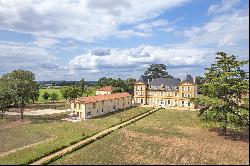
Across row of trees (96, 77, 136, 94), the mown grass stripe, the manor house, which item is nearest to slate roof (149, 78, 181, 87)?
the manor house

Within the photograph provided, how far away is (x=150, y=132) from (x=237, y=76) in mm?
17256

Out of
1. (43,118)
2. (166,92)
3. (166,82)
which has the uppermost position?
(166,82)

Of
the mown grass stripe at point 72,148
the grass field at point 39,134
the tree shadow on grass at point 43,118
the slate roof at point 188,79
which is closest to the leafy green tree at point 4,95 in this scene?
the grass field at point 39,134

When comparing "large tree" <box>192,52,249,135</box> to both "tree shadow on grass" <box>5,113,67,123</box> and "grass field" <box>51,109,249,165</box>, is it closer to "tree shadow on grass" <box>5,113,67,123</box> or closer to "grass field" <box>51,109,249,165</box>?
"grass field" <box>51,109,249,165</box>

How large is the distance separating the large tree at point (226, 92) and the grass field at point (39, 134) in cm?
2072

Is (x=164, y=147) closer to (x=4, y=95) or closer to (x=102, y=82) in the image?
(x=4, y=95)

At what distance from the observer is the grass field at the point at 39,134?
118 ft

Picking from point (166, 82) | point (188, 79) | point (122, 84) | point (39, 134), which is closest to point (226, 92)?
point (39, 134)

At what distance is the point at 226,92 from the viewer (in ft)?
145

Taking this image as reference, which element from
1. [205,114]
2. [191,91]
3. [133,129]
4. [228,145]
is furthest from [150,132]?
[191,91]

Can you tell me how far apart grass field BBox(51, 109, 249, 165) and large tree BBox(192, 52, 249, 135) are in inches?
115

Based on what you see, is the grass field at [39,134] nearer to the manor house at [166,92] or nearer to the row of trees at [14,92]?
the row of trees at [14,92]

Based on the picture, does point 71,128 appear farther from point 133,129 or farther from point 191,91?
point 191,91

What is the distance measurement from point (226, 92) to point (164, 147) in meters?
13.9
